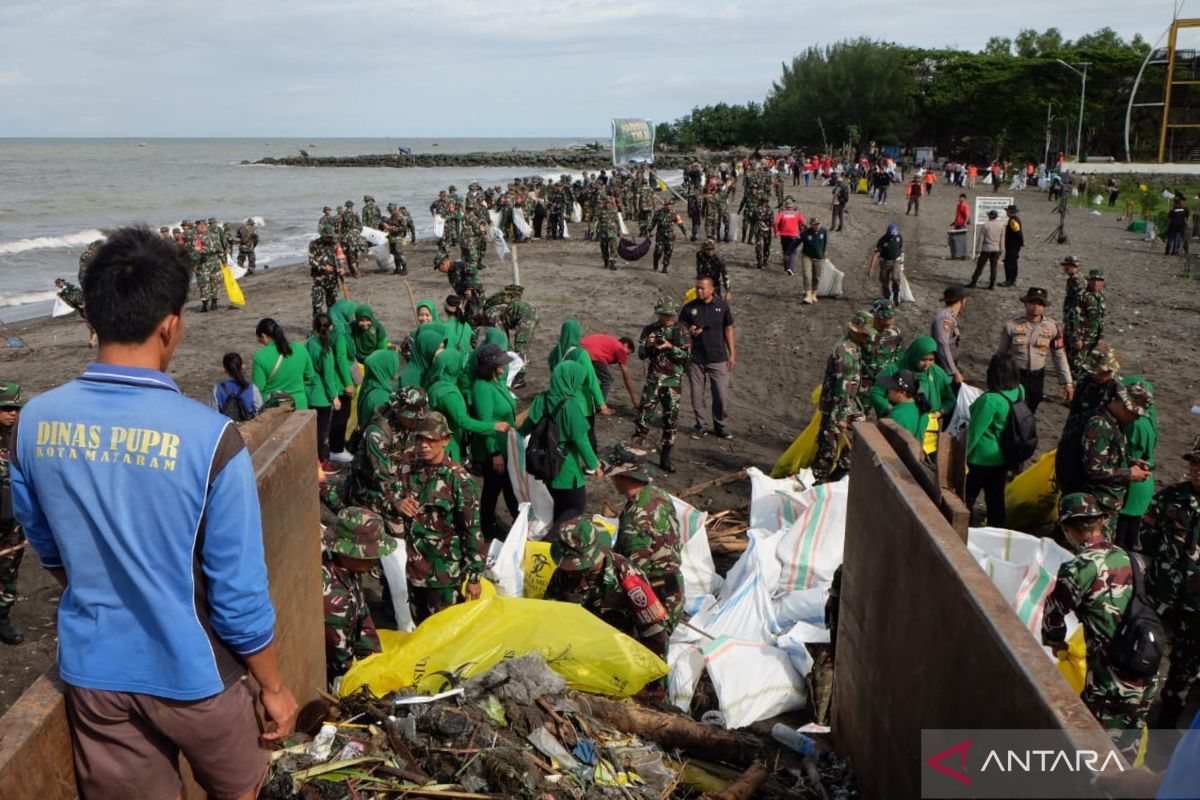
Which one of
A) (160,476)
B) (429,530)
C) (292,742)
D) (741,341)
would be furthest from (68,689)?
(741,341)

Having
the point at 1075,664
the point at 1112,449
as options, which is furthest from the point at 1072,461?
the point at 1075,664

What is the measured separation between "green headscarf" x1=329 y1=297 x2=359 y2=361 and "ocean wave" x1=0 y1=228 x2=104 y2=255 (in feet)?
81.9

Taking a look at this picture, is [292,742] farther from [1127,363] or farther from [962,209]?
[962,209]

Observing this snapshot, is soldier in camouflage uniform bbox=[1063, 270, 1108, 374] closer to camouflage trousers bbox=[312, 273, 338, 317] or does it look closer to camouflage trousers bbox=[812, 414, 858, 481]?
camouflage trousers bbox=[812, 414, 858, 481]

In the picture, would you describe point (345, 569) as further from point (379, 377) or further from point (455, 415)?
point (379, 377)

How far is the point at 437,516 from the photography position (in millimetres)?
5383

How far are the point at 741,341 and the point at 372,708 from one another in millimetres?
11298

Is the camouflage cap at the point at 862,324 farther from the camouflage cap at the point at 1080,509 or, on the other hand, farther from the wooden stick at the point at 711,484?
the camouflage cap at the point at 1080,509

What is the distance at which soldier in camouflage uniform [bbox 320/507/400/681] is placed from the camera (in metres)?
4.33

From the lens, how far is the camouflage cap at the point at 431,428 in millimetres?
5262

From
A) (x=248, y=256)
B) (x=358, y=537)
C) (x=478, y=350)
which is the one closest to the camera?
(x=358, y=537)

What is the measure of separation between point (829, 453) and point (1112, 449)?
2268mm

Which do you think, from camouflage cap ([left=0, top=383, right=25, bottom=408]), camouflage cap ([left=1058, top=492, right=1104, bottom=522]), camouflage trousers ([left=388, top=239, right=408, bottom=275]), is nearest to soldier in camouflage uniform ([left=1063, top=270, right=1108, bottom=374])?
camouflage cap ([left=1058, top=492, right=1104, bottom=522])

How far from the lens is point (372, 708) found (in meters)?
3.56
